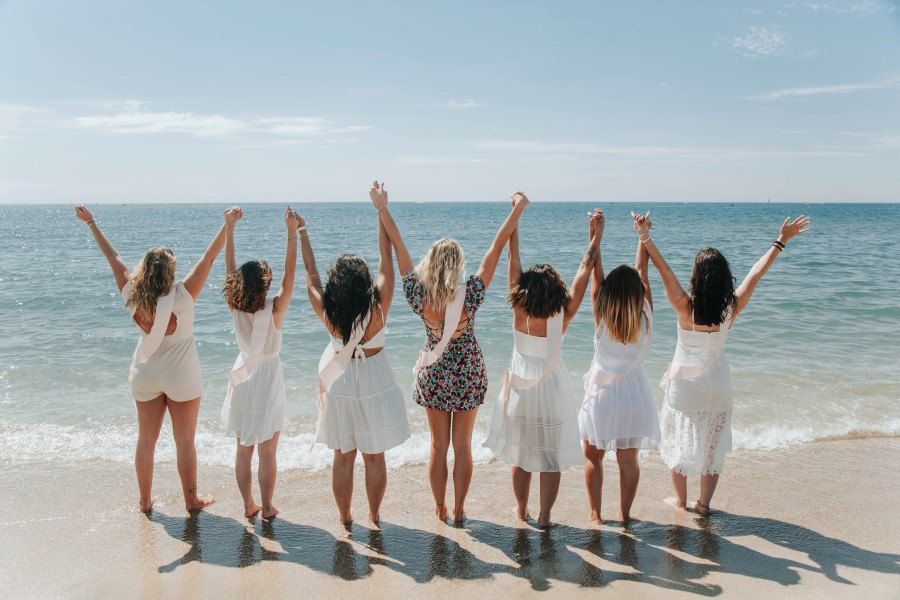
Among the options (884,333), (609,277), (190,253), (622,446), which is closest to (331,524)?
(622,446)

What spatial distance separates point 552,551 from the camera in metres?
3.92

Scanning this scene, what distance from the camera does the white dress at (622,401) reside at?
4195 millimetres

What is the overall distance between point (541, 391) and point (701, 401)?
1216mm

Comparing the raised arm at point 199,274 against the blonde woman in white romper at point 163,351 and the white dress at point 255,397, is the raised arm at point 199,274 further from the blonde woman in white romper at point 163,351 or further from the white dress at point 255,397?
the white dress at point 255,397

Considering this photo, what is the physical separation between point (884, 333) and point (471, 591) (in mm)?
10880

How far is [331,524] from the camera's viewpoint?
4.36 meters

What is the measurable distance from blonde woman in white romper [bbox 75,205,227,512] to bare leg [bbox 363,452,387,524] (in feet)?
4.47

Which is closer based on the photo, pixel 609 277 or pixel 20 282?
pixel 609 277

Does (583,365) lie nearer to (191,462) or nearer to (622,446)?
(622,446)

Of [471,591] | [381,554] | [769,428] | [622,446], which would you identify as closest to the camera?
[471,591]

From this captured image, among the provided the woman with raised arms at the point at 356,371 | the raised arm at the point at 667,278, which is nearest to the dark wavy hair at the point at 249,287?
the woman with raised arms at the point at 356,371

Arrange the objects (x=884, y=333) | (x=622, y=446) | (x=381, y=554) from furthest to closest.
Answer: (x=884, y=333), (x=622, y=446), (x=381, y=554)

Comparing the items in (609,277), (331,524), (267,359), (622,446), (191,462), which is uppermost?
(609,277)

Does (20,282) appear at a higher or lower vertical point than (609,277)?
lower
